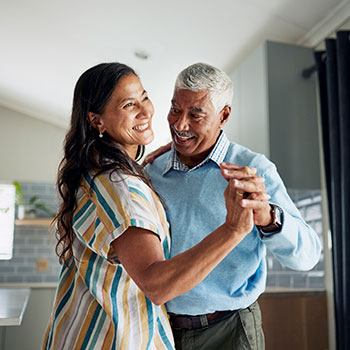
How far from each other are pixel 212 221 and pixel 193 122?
0.32 metres

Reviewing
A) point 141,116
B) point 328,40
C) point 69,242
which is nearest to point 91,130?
point 141,116

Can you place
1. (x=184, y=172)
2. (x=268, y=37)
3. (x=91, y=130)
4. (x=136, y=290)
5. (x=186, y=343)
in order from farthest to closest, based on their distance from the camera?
(x=268, y=37) < (x=184, y=172) < (x=186, y=343) < (x=91, y=130) < (x=136, y=290)

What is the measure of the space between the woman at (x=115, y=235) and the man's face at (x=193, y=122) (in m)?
0.16

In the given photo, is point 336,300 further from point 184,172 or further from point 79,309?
point 79,309

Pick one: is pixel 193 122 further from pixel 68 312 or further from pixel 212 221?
pixel 68 312

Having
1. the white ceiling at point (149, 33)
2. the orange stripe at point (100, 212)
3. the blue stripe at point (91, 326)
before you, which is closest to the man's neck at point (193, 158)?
the orange stripe at point (100, 212)

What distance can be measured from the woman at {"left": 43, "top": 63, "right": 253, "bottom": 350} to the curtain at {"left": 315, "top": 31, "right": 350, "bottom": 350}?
137 centimetres

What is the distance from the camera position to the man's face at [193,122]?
1496 mm

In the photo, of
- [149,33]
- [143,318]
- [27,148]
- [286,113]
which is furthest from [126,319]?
[27,148]

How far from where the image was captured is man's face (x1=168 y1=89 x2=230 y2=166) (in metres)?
1.50

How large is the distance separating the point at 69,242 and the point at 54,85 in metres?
3.94

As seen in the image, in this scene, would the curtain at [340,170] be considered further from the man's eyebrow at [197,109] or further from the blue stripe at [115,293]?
the blue stripe at [115,293]

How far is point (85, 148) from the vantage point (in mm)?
1271

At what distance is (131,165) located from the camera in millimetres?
1239
